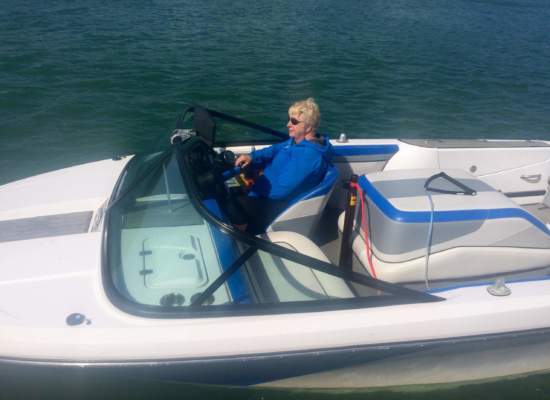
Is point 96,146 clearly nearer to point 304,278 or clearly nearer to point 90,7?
point 304,278

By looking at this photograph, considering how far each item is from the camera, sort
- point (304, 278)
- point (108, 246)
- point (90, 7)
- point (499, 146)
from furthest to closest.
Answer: point (90, 7), point (499, 146), point (304, 278), point (108, 246)

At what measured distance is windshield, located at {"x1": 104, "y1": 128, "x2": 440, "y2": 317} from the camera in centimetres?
233

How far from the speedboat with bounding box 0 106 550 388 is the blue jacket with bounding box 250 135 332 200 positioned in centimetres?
9

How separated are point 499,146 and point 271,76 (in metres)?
6.77

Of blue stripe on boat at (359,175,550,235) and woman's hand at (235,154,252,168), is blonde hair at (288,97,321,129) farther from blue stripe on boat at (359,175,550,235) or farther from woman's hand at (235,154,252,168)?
blue stripe on boat at (359,175,550,235)

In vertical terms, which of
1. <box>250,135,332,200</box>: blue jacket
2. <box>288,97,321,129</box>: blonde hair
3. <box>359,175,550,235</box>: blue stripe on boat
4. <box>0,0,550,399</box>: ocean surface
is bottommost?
<box>359,175,550,235</box>: blue stripe on boat

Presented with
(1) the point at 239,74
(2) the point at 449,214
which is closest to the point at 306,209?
(2) the point at 449,214

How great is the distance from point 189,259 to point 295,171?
0.92 meters

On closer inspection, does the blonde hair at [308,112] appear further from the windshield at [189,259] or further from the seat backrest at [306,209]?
the windshield at [189,259]

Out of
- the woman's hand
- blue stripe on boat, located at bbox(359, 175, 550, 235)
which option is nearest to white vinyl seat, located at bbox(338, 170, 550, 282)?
blue stripe on boat, located at bbox(359, 175, 550, 235)

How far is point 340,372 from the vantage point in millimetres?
2594

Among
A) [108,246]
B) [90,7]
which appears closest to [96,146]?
[108,246]

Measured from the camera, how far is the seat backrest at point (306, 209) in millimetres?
3197

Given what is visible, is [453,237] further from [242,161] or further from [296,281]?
[242,161]
